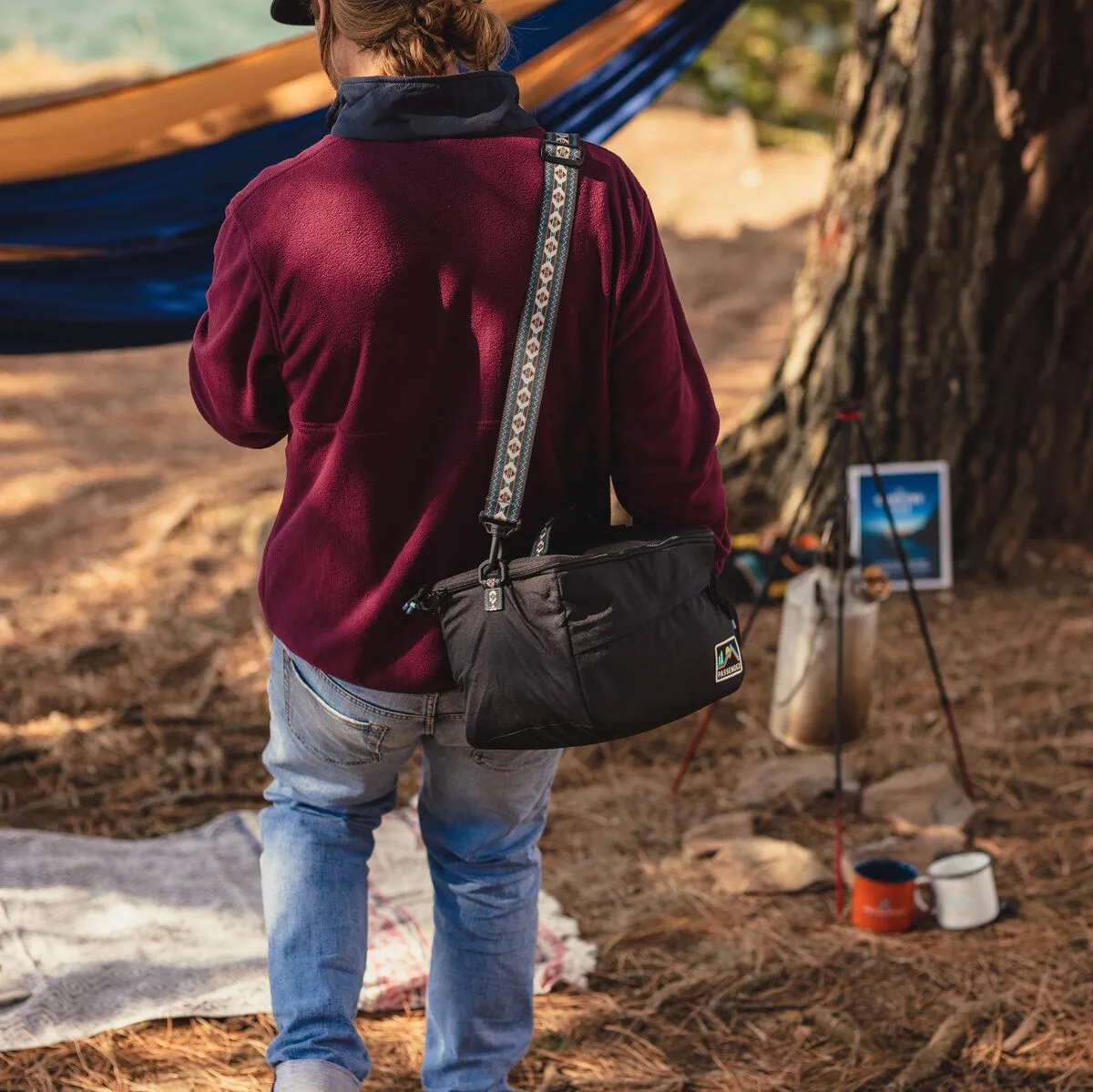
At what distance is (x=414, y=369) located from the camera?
4.27 feet

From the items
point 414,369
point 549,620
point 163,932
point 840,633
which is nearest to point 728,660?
point 549,620

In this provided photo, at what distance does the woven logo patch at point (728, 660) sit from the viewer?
1.43 meters

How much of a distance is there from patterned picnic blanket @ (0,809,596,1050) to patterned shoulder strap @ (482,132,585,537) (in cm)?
96

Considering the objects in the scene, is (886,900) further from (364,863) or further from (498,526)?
(498,526)

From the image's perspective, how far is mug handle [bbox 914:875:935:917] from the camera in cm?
214

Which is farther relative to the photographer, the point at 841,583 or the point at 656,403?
the point at 841,583

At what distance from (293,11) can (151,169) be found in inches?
42.2

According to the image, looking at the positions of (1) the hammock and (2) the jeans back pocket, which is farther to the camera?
(1) the hammock

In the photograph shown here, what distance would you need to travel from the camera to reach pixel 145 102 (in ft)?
7.99

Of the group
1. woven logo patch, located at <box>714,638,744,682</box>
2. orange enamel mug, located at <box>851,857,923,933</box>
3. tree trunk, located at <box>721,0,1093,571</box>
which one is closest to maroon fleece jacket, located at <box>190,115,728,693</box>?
woven logo patch, located at <box>714,638,744,682</box>

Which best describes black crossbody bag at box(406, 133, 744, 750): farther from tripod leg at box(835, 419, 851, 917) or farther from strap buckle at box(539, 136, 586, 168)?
tripod leg at box(835, 419, 851, 917)

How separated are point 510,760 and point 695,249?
5.45 meters

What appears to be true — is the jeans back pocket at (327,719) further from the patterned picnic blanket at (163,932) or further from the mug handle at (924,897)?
the mug handle at (924,897)

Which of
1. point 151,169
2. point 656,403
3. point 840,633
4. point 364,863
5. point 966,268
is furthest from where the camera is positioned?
point 966,268
